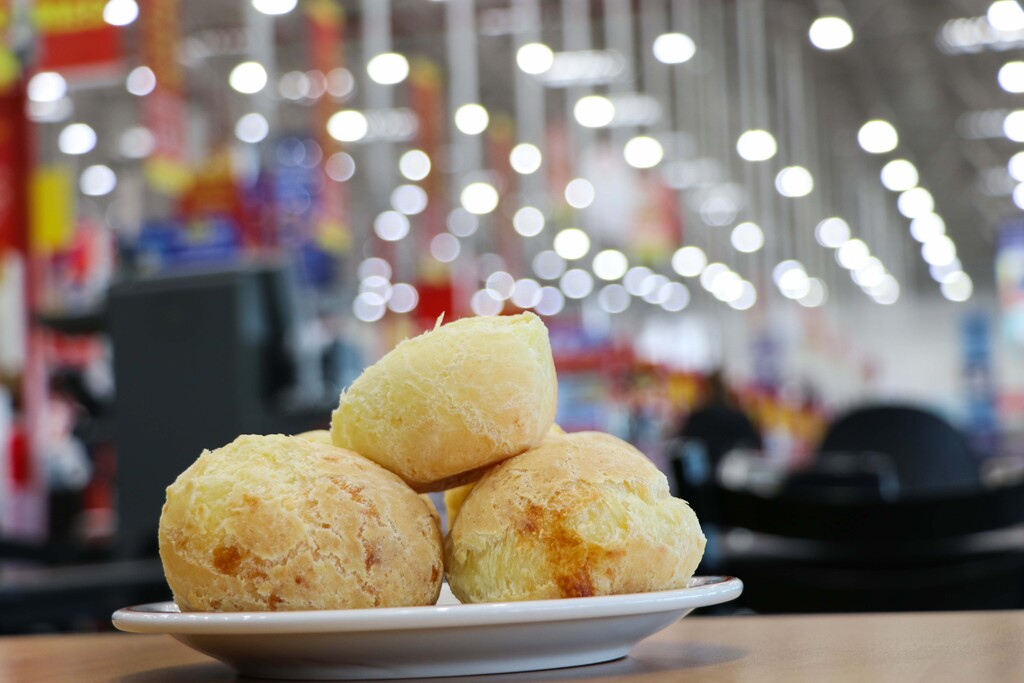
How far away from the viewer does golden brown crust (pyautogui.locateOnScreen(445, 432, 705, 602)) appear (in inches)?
28.5

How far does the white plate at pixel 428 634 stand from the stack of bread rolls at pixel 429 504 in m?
0.03

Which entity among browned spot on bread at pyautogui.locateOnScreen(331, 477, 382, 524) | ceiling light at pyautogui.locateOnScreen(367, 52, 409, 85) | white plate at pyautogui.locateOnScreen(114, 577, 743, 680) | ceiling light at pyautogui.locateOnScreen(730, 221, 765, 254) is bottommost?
white plate at pyautogui.locateOnScreen(114, 577, 743, 680)

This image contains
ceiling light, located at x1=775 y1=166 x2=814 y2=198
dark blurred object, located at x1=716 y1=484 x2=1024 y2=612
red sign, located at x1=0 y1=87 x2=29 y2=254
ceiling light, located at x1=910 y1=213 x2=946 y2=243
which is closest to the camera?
dark blurred object, located at x1=716 y1=484 x2=1024 y2=612

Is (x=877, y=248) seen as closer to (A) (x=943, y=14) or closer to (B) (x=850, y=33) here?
(A) (x=943, y=14)

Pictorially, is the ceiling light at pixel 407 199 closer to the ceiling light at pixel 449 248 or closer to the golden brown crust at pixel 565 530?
the ceiling light at pixel 449 248

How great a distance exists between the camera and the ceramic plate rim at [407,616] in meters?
0.64

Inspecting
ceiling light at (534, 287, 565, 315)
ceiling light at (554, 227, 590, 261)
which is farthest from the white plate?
ceiling light at (534, 287, 565, 315)

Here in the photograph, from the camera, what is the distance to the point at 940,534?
208cm

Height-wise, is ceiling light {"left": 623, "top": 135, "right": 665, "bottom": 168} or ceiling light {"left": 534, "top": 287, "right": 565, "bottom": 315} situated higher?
ceiling light {"left": 623, "top": 135, "right": 665, "bottom": 168}

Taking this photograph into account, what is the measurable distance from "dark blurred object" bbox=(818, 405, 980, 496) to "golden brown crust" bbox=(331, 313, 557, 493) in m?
3.04

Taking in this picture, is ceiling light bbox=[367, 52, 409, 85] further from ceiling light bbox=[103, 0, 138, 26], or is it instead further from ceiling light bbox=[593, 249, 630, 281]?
ceiling light bbox=[593, 249, 630, 281]

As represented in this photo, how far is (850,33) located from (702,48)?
6.06 meters

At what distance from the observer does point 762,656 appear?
2.40 ft

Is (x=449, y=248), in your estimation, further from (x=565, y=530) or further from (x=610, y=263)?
(x=565, y=530)
